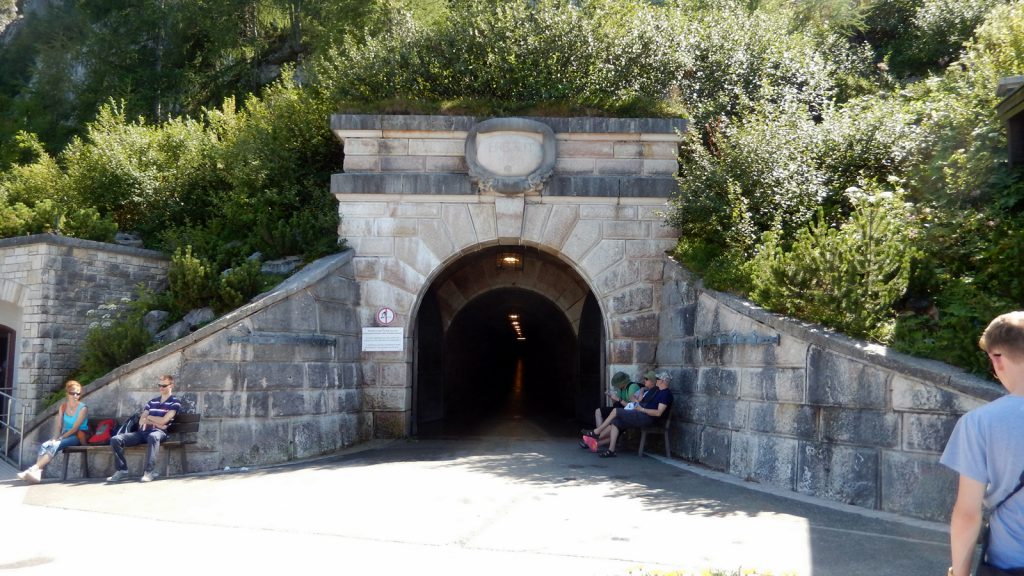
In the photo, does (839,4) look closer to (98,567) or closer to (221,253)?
(221,253)

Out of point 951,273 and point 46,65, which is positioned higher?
point 46,65

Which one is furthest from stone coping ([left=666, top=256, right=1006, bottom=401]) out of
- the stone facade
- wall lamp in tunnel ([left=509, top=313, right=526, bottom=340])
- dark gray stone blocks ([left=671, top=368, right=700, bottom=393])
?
wall lamp in tunnel ([left=509, top=313, right=526, bottom=340])

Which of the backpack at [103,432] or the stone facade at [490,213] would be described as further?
the stone facade at [490,213]

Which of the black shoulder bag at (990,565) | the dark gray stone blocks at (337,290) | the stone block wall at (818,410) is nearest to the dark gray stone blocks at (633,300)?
the stone block wall at (818,410)

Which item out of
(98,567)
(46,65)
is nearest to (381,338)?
(98,567)

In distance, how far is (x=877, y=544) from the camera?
570cm

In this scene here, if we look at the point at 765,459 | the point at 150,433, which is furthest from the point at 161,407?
the point at 765,459

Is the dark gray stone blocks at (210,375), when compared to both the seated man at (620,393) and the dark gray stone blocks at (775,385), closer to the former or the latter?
the seated man at (620,393)

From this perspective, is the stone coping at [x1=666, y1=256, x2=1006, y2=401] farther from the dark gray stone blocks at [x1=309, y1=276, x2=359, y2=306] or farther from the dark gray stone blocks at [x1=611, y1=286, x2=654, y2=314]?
the dark gray stone blocks at [x1=309, y1=276, x2=359, y2=306]

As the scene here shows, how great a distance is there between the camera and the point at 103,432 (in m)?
9.22

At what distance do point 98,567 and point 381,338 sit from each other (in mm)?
6826

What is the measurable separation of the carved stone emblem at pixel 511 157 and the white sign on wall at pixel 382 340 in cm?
250

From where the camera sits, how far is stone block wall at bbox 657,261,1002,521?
6.57 metres

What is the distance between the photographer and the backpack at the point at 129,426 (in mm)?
9141
